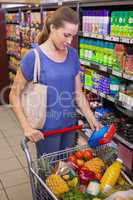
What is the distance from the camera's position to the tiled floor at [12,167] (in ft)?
9.74

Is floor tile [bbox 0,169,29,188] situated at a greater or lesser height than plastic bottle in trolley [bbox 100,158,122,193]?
lesser

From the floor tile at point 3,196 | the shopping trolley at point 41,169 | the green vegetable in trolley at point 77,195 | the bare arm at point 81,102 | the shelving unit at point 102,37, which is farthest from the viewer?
the floor tile at point 3,196

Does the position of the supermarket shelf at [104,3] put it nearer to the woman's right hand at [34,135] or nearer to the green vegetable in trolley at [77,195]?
the woman's right hand at [34,135]

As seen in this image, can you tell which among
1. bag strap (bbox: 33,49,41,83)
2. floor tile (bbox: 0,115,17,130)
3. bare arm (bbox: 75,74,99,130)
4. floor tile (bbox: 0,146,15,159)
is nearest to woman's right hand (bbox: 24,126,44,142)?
bag strap (bbox: 33,49,41,83)

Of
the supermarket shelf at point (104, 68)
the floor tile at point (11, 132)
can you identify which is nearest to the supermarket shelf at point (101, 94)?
the supermarket shelf at point (104, 68)

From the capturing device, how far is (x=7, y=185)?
10.2ft

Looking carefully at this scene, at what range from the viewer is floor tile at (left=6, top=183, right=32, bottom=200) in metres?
2.89

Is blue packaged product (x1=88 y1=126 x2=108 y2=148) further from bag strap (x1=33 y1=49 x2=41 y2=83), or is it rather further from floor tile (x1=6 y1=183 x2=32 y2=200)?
floor tile (x1=6 y1=183 x2=32 y2=200)

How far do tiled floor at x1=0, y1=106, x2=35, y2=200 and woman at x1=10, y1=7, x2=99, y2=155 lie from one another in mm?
976

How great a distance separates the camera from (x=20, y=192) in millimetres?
2979

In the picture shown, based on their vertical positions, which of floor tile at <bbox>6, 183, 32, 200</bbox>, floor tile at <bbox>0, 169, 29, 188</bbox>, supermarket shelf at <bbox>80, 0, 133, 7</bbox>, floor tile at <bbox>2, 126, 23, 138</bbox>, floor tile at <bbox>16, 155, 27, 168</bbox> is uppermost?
supermarket shelf at <bbox>80, 0, 133, 7</bbox>

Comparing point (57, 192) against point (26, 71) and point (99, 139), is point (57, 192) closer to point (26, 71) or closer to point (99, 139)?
point (99, 139)

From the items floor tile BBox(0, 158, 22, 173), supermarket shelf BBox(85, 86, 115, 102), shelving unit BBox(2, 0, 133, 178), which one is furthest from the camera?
floor tile BBox(0, 158, 22, 173)

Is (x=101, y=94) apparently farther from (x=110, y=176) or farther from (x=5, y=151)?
(x=110, y=176)
